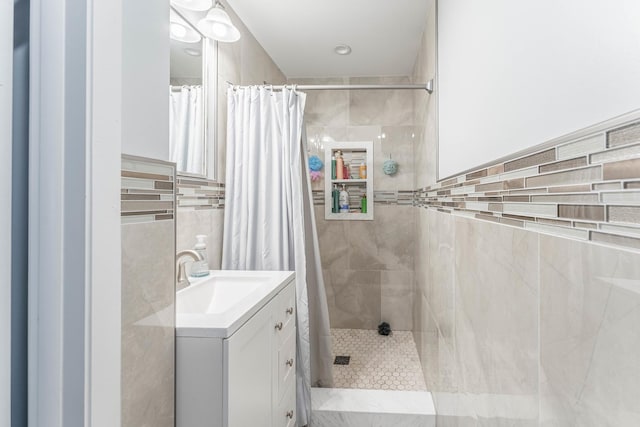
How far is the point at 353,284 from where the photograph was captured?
Result: 121 inches

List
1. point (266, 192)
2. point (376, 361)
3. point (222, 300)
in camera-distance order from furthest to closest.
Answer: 1. point (376, 361)
2. point (266, 192)
3. point (222, 300)

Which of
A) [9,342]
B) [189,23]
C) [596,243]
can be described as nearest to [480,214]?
[596,243]

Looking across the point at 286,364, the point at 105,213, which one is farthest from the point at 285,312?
the point at 105,213

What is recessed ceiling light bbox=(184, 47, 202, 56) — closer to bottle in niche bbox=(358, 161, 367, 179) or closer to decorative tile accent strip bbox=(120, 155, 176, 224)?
decorative tile accent strip bbox=(120, 155, 176, 224)

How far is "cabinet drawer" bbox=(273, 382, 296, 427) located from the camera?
4.58 ft

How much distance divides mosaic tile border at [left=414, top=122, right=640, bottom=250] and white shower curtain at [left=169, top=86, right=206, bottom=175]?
131 centimetres

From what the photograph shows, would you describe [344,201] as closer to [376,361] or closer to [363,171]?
[363,171]

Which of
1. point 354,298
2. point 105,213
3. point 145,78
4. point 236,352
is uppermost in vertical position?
point 145,78

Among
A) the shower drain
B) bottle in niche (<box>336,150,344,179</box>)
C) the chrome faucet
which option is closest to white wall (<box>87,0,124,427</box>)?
the chrome faucet

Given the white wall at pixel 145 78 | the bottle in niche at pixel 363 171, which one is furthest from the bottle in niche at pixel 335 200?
the white wall at pixel 145 78

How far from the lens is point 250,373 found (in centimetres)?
111

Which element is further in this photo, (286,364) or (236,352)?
(286,364)

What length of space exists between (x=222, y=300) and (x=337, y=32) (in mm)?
1876

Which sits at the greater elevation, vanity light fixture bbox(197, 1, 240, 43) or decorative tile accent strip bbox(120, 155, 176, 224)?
vanity light fixture bbox(197, 1, 240, 43)
